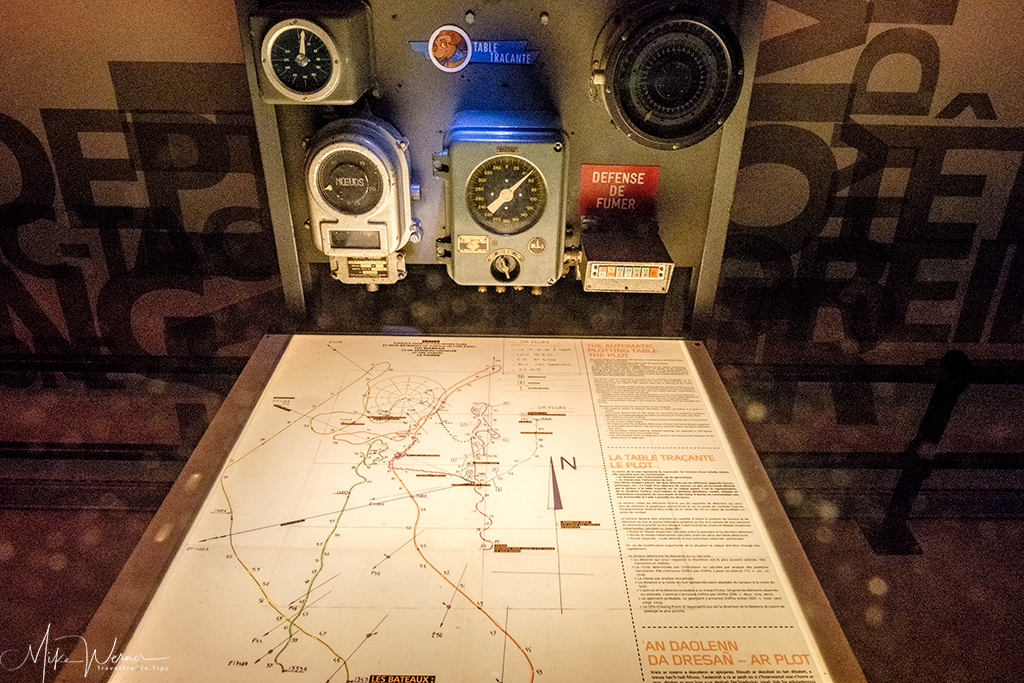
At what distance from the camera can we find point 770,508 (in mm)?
1260

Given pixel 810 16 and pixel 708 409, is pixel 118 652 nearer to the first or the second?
pixel 708 409

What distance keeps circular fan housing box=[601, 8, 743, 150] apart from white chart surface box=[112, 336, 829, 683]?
0.60m

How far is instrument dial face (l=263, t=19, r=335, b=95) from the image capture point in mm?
1379

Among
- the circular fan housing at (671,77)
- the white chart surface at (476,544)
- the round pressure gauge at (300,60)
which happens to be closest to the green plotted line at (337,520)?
the white chart surface at (476,544)

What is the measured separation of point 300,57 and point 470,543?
108 cm

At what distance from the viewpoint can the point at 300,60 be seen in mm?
1415

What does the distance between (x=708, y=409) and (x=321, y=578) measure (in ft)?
2.99

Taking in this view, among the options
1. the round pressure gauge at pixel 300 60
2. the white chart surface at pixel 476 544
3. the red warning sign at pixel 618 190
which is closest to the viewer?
the white chart surface at pixel 476 544

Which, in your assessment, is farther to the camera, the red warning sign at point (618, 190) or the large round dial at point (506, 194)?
the red warning sign at point (618, 190)

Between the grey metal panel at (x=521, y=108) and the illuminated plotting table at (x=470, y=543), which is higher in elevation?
the grey metal panel at (x=521, y=108)

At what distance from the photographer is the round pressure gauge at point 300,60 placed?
1.38 m

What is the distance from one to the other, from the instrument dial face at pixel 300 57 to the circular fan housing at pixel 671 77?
2.06 ft

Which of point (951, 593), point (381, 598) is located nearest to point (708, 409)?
point (381, 598)

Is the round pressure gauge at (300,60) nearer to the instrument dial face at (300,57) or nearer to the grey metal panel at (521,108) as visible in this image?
the instrument dial face at (300,57)
